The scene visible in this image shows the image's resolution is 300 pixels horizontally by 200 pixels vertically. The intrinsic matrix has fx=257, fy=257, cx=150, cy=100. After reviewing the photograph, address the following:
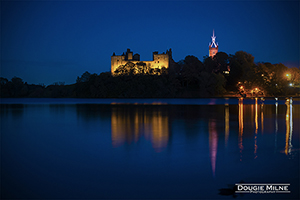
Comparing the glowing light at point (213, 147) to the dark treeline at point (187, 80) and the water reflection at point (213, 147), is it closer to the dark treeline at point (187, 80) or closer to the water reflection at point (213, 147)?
the water reflection at point (213, 147)

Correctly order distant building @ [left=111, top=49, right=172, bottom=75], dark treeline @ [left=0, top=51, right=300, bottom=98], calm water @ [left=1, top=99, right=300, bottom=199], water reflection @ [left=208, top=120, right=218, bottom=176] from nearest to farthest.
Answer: calm water @ [left=1, top=99, right=300, bottom=199], water reflection @ [left=208, top=120, right=218, bottom=176], dark treeline @ [left=0, top=51, right=300, bottom=98], distant building @ [left=111, top=49, right=172, bottom=75]

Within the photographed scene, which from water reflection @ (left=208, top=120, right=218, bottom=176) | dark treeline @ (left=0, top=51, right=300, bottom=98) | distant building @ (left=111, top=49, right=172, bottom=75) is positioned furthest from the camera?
distant building @ (left=111, top=49, right=172, bottom=75)

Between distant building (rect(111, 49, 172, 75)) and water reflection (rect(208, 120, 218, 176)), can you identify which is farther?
distant building (rect(111, 49, 172, 75))

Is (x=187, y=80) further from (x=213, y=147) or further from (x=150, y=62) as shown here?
(x=213, y=147)

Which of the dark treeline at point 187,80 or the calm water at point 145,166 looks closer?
the calm water at point 145,166

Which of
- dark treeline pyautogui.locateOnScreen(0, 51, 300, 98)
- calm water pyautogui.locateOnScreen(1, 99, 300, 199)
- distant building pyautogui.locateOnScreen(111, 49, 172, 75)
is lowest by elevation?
calm water pyautogui.locateOnScreen(1, 99, 300, 199)

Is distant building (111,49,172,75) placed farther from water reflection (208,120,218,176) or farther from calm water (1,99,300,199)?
calm water (1,99,300,199)

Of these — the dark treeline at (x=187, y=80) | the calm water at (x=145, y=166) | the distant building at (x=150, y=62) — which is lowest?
the calm water at (x=145, y=166)

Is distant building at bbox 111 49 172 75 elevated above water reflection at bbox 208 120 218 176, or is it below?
above

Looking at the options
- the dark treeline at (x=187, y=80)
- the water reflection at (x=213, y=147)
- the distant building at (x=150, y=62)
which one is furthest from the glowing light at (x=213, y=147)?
the distant building at (x=150, y=62)

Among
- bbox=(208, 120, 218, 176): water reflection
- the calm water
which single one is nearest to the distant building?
bbox=(208, 120, 218, 176): water reflection

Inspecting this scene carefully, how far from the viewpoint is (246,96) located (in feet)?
228

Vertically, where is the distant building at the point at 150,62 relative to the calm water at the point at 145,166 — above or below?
above

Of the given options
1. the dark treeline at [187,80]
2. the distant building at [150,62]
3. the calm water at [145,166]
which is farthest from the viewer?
the distant building at [150,62]
